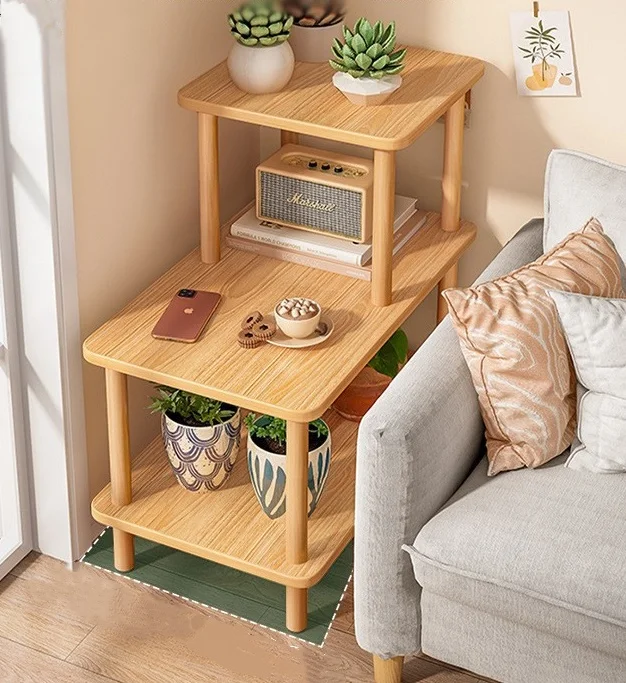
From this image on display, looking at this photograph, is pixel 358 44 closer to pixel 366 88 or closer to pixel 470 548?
pixel 366 88

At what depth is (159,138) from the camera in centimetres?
253

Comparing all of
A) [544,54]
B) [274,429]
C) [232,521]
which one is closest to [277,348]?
[274,429]

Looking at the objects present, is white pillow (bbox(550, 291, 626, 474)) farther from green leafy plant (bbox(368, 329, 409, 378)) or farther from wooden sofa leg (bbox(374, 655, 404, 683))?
green leafy plant (bbox(368, 329, 409, 378))

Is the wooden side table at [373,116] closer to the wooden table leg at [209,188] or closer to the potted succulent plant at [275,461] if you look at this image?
the wooden table leg at [209,188]

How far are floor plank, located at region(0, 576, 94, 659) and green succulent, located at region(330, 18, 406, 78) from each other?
1.24m

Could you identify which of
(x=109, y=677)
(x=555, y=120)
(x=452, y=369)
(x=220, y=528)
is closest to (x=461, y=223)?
(x=555, y=120)

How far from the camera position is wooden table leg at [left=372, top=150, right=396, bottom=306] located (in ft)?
7.66

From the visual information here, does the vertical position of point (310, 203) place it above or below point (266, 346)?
above

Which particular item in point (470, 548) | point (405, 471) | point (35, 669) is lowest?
A: point (35, 669)

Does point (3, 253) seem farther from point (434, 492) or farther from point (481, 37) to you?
point (481, 37)

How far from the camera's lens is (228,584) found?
2.56 meters

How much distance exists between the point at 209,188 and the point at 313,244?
9.9 inches

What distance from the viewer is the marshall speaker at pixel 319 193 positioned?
2.54 meters

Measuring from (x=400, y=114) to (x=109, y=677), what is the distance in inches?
48.5
